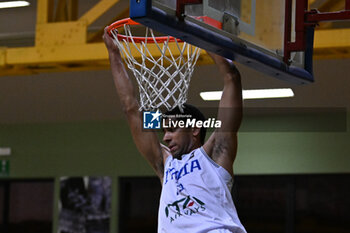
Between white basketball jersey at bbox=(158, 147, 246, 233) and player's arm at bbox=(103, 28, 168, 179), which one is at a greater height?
player's arm at bbox=(103, 28, 168, 179)

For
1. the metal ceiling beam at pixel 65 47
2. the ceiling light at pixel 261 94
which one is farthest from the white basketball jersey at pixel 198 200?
the ceiling light at pixel 261 94

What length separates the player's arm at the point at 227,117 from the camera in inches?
195

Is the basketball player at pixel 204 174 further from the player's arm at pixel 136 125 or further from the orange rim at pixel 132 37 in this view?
the orange rim at pixel 132 37

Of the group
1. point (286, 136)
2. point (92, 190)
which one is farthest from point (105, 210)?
point (286, 136)

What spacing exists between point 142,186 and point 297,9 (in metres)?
8.11

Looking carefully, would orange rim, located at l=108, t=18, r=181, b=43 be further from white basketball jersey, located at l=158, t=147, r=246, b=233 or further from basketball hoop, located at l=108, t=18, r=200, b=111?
white basketball jersey, located at l=158, t=147, r=246, b=233

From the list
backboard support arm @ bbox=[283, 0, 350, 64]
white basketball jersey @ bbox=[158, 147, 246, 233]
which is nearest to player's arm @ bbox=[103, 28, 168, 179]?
white basketball jersey @ bbox=[158, 147, 246, 233]

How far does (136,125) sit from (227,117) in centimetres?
78

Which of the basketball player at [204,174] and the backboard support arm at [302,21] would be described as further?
the backboard support arm at [302,21]

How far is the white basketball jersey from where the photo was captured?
489 cm

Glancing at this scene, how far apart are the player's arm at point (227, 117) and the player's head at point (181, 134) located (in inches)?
5.3

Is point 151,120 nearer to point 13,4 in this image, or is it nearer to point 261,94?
point 13,4

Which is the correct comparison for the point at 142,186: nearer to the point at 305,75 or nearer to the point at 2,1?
the point at 2,1

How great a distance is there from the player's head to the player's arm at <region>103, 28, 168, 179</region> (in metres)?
0.22
